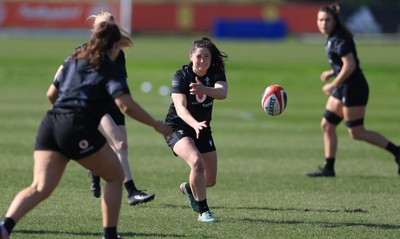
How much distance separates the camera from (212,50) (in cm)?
1012

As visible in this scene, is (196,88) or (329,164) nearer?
(196,88)

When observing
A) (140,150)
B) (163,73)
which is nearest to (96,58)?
(140,150)

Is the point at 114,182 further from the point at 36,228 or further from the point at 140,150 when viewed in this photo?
the point at 140,150

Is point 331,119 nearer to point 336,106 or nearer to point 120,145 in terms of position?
point 336,106

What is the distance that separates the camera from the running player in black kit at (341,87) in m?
13.3

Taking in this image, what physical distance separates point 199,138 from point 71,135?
2649 millimetres

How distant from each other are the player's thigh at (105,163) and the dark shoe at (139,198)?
266 centimetres

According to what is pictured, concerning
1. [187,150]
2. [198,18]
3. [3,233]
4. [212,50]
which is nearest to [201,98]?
[212,50]

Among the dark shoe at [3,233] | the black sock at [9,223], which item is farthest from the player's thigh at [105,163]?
the dark shoe at [3,233]

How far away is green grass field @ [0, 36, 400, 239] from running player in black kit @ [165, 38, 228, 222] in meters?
0.41

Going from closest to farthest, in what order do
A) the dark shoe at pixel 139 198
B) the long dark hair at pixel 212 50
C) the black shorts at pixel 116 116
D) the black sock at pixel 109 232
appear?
the black sock at pixel 109 232 → the long dark hair at pixel 212 50 → the dark shoe at pixel 139 198 → the black shorts at pixel 116 116

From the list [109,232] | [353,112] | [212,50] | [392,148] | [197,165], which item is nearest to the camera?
[109,232]

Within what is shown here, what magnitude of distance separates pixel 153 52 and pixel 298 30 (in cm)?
2071

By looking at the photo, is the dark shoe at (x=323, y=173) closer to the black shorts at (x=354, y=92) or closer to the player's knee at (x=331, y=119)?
the player's knee at (x=331, y=119)
